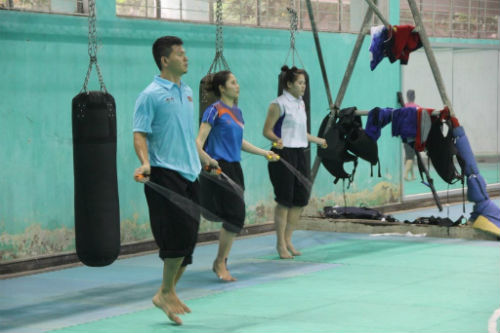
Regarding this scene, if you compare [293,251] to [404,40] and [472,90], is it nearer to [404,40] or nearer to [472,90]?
[404,40]

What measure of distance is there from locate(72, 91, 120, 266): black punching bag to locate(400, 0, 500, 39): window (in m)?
8.35

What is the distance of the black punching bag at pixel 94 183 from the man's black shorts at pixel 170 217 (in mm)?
449

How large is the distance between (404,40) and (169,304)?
464 cm

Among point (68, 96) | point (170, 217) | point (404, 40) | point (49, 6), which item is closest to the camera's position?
point (170, 217)

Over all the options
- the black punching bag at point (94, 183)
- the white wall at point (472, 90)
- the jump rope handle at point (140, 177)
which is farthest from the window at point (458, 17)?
the jump rope handle at point (140, 177)

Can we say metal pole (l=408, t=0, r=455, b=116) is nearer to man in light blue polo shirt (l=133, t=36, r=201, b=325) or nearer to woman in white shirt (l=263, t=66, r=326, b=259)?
woman in white shirt (l=263, t=66, r=326, b=259)

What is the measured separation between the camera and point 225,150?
867 cm

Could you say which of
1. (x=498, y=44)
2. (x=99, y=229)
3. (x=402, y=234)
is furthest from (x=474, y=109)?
(x=99, y=229)

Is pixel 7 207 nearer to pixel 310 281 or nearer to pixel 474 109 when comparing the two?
pixel 310 281

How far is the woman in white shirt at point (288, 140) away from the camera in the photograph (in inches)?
387

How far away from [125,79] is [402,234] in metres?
3.66

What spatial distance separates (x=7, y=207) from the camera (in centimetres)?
891

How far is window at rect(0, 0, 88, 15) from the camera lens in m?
8.91

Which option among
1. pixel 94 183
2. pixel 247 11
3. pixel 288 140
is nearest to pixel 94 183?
pixel 94 183
